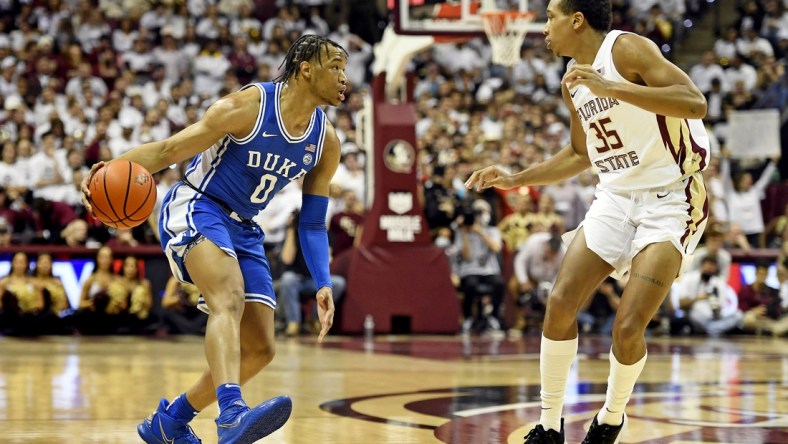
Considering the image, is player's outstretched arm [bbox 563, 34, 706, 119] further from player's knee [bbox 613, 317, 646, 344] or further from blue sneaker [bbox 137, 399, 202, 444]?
blue sneaker [bbox 137, 399, 202, 444]

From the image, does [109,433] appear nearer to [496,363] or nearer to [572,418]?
[572,418]

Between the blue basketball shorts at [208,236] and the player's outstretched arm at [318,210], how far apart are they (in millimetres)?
259

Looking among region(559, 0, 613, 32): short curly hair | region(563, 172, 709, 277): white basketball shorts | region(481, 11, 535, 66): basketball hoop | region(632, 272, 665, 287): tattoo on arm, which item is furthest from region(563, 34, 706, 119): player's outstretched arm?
region(481, 11, 535, 66): basketball hoop

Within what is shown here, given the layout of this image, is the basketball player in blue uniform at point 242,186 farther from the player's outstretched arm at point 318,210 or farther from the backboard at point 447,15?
the backboard at point 447,15

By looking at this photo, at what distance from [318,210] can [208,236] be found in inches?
26.6

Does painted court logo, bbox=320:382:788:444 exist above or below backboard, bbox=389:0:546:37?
below

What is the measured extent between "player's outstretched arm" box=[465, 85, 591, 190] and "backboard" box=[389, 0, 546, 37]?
27.6ft

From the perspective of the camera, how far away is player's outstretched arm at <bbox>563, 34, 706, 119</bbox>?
15.9ft

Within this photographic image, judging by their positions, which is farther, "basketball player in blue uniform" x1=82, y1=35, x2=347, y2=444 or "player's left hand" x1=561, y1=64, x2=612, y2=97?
"basketball player in blue uniform" x1=82, y1=35, x2=347, y2=444

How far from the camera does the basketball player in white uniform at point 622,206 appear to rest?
5102mm

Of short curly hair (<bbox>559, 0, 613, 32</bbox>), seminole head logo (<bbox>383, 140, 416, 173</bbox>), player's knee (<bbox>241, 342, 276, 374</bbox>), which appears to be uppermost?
seminole head logo (<bbox>383, 140, 416, 173</bbox>)

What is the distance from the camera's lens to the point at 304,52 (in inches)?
210

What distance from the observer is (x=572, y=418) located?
681cm

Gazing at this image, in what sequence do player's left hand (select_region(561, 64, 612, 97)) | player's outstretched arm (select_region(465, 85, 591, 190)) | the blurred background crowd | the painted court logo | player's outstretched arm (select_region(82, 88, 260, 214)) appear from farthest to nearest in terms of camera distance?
the blurred background crowd
the painted court logo
player's outstretched arm (select_region(465, 85, 591, 190))
player's outstretched arm (select_region(82, 88, 260, 214))
player's left hand (select_region(561, 64, 612, 97))
